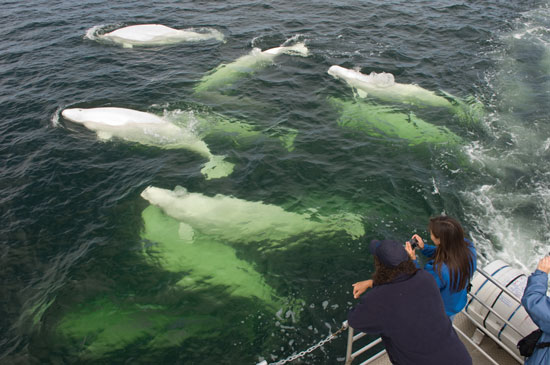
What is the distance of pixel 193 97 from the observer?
1798cm

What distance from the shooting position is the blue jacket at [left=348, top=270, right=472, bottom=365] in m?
4.27

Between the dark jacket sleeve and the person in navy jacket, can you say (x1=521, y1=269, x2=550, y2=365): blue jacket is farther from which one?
the dark jacket sleeve

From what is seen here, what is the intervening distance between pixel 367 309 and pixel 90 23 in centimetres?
2922

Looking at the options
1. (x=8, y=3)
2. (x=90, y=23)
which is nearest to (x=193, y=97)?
(x=90, y=23)

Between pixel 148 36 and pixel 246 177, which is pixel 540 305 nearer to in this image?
pixel 246 177

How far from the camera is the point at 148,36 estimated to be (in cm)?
2409

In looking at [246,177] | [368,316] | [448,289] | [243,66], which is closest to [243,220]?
[246,177]

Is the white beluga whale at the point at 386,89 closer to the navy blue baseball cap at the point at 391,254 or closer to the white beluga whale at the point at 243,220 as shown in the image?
the white beluga whale at the point at 243,220

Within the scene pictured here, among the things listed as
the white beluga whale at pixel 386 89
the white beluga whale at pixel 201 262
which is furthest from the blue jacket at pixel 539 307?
the white beluga whale at pixel 386 89

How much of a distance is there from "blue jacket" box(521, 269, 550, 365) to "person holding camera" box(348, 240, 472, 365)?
1.17 meters

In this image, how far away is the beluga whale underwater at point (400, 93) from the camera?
16.8 m

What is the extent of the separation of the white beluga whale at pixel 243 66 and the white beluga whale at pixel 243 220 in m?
8.70

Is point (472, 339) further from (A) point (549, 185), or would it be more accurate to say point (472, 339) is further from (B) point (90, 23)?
(B) point (90, 23)

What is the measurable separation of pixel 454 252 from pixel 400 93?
46.7ft
